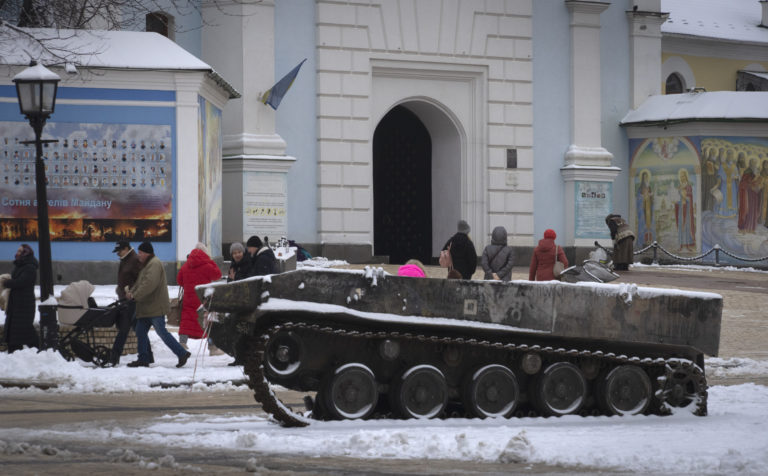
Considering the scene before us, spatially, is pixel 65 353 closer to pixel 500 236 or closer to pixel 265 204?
pixel 500 236

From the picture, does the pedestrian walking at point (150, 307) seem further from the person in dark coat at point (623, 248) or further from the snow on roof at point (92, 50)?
the person in dark coat at point (623, 248)

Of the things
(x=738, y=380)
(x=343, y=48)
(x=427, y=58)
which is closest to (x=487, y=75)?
(x=427, y=58)

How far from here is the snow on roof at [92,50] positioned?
2059 cm

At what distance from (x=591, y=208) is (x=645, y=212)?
2552 millimetres

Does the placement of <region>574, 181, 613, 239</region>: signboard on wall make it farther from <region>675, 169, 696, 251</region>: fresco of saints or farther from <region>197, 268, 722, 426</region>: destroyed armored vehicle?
<region>197, 268, 722, 426</region>: destroyed armored vehicle

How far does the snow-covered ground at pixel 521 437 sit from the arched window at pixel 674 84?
2703 cm

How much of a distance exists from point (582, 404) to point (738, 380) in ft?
11.5

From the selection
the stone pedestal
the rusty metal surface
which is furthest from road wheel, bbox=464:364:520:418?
the stone pedestal

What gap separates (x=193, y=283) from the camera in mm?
15766

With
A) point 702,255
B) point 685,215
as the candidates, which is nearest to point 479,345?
point 702,255

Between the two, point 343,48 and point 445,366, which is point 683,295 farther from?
point 343,48

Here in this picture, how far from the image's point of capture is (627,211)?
34.2 metres

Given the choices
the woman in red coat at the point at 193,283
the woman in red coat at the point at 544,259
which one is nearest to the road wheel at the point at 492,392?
the woman in red coat at the point at 193,283

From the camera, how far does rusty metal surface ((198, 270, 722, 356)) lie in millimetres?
10250
